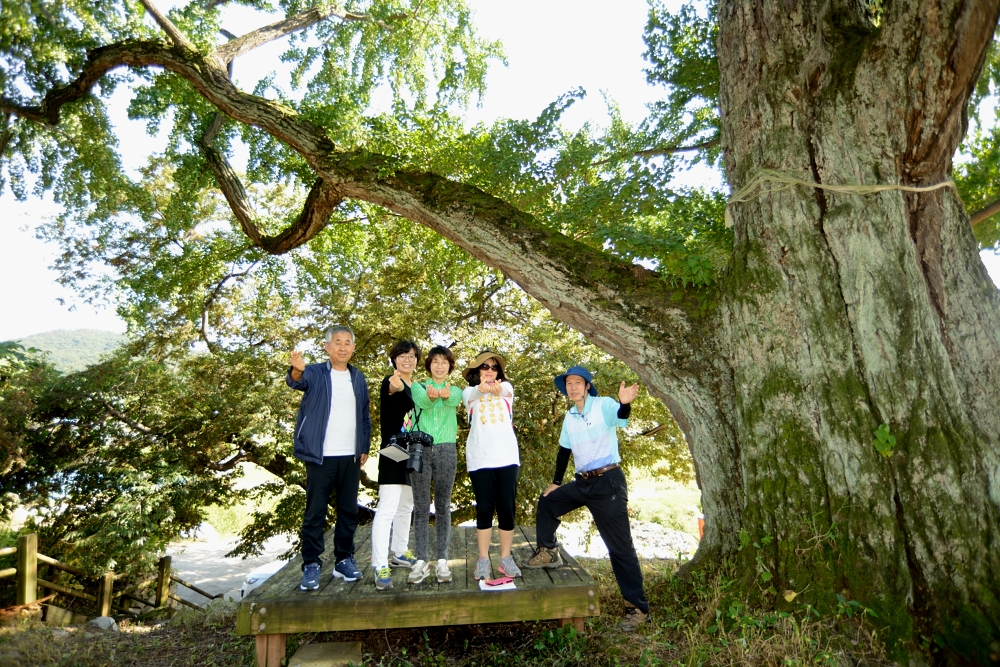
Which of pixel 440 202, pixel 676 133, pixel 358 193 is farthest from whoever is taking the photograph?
pixel 676 133

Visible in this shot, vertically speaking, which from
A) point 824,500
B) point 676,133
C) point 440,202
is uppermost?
point 676,133

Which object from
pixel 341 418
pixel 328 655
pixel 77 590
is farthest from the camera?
pixel 77 590

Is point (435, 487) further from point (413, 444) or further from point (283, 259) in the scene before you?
point (283, 259)

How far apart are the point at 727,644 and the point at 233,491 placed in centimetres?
923

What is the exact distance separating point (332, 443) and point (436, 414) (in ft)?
2.56

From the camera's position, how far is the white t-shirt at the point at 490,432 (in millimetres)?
4422

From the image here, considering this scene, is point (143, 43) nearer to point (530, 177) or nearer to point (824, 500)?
point (530, 177)

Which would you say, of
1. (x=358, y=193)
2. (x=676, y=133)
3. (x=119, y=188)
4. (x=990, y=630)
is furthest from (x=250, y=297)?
(x=990, y=630)

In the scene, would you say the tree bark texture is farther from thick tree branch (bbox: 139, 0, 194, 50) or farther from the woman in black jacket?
thick tree branch (bbox: 139, 0, 194, 50)

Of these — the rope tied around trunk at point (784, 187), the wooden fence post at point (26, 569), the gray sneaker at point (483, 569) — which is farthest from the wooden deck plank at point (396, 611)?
the wooden fence post at point (26, 569)

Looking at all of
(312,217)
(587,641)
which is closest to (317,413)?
(587,641)

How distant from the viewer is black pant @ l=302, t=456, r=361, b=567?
4.36m

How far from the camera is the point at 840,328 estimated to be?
166 inches

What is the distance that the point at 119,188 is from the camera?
900 centimetres
